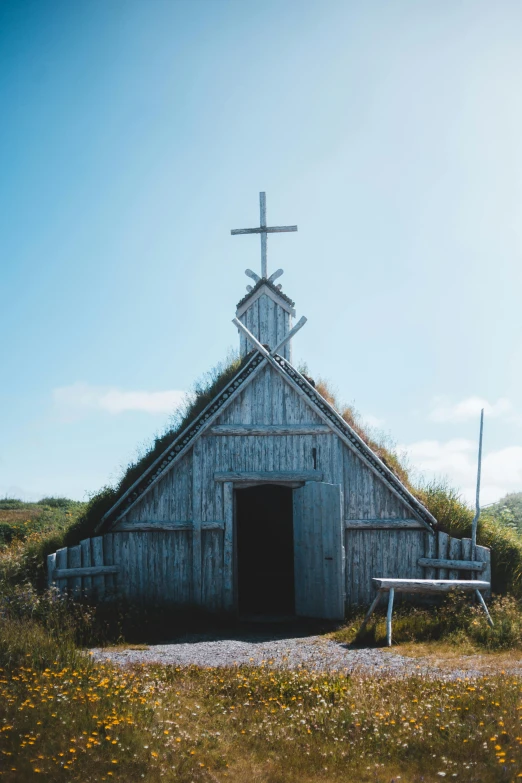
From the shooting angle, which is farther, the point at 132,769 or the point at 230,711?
the point at 230,711

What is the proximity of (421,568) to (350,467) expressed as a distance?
8.99ft

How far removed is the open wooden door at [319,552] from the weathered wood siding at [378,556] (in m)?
0.63

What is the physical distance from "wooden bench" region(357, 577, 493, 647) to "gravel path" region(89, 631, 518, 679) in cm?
84

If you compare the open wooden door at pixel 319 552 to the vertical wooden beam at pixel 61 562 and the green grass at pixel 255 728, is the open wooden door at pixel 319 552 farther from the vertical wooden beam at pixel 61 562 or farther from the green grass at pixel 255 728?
the green grass at pixel 255 728

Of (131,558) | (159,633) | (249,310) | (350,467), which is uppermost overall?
(249,310)

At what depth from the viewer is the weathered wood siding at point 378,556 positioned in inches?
606

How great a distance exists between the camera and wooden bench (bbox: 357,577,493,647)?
13.0 meters

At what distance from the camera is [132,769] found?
6.69 meters

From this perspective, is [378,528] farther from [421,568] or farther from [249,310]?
[249,310]

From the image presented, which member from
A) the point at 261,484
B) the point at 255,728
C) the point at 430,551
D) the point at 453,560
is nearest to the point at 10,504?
the point at 261,484

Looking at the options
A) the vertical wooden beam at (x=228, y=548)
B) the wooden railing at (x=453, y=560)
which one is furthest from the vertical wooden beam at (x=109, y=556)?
the wooden railing at (x=453, y=560)

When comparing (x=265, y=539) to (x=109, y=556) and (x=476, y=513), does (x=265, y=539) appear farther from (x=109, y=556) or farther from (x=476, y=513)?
(x=476, y=513)

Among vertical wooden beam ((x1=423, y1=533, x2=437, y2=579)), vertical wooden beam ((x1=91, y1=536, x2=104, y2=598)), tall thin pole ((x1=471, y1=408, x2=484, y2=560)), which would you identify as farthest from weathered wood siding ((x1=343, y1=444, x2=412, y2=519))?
vertical wooden beam ((x1=91, y1=536, x2=104, y2=598))

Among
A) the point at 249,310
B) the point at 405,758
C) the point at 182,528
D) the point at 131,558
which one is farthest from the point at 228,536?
the point at 405,758
